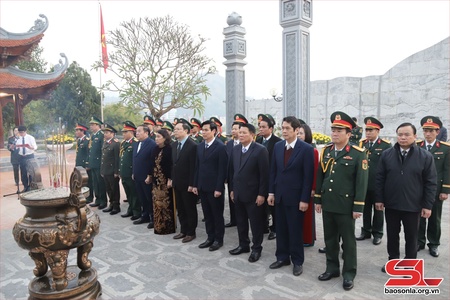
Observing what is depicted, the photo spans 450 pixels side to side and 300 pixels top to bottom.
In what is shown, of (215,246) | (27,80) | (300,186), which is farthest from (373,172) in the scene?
(27,80)

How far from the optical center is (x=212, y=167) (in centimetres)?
412

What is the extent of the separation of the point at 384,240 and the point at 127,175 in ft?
13.2

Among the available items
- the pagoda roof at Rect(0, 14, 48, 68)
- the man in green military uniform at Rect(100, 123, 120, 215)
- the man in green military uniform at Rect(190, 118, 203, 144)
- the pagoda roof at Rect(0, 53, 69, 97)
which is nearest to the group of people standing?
the man in green military uniform at Rect(100, 123, 120, 215)

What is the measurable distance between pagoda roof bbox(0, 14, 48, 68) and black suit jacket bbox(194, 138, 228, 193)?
13382 mm

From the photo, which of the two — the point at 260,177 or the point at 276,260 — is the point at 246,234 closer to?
the point at 276,260

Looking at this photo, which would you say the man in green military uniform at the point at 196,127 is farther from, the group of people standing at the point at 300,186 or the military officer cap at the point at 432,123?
the military officer cap at the point at 432,123

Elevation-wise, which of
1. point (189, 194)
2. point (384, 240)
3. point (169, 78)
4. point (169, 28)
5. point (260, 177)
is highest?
point (169, 28)

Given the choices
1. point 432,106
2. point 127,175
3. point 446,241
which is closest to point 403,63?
point 432,106

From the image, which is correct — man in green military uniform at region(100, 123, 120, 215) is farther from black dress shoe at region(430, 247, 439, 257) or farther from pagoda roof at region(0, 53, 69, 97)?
pagoda roof at region(0, 53, 69, 97)

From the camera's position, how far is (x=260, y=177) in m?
3.66

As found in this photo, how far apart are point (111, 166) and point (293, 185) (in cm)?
371

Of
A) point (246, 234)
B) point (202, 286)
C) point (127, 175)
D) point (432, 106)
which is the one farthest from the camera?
point (432, 106)

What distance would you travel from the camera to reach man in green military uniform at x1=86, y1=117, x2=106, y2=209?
6191mm

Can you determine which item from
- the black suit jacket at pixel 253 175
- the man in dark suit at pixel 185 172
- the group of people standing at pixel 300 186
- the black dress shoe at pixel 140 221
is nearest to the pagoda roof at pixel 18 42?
the group of people standing at pixel 300 186
